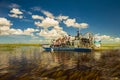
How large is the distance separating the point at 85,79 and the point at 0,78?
967 centimetres

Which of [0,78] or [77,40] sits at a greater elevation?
[77,40]

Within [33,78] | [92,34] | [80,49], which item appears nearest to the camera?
[33,78]

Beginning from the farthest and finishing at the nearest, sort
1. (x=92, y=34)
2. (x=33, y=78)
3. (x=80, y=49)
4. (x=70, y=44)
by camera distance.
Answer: (x=70, y=44), (x=92, y=34), (x=80, y=49), (x=33, y=78)

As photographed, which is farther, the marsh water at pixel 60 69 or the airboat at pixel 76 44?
the airboat at pixel 76 44

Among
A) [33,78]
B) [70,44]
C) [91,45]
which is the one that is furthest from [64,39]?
[33,78]

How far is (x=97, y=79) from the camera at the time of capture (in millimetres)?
19938

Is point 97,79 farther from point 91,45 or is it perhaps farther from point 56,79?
point 91,45

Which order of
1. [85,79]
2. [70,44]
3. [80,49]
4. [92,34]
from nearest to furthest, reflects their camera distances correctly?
[85,79], [80,49], [92,34], [70,44]

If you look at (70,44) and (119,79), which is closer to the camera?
(119,79)

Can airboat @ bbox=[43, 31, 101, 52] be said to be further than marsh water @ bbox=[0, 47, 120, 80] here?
Yes

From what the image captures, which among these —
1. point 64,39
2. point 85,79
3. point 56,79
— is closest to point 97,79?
point 85,79

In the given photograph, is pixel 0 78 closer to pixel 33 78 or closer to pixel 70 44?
pixel 33 78

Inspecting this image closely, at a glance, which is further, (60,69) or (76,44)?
(76,44)

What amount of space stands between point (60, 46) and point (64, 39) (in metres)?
4.85
